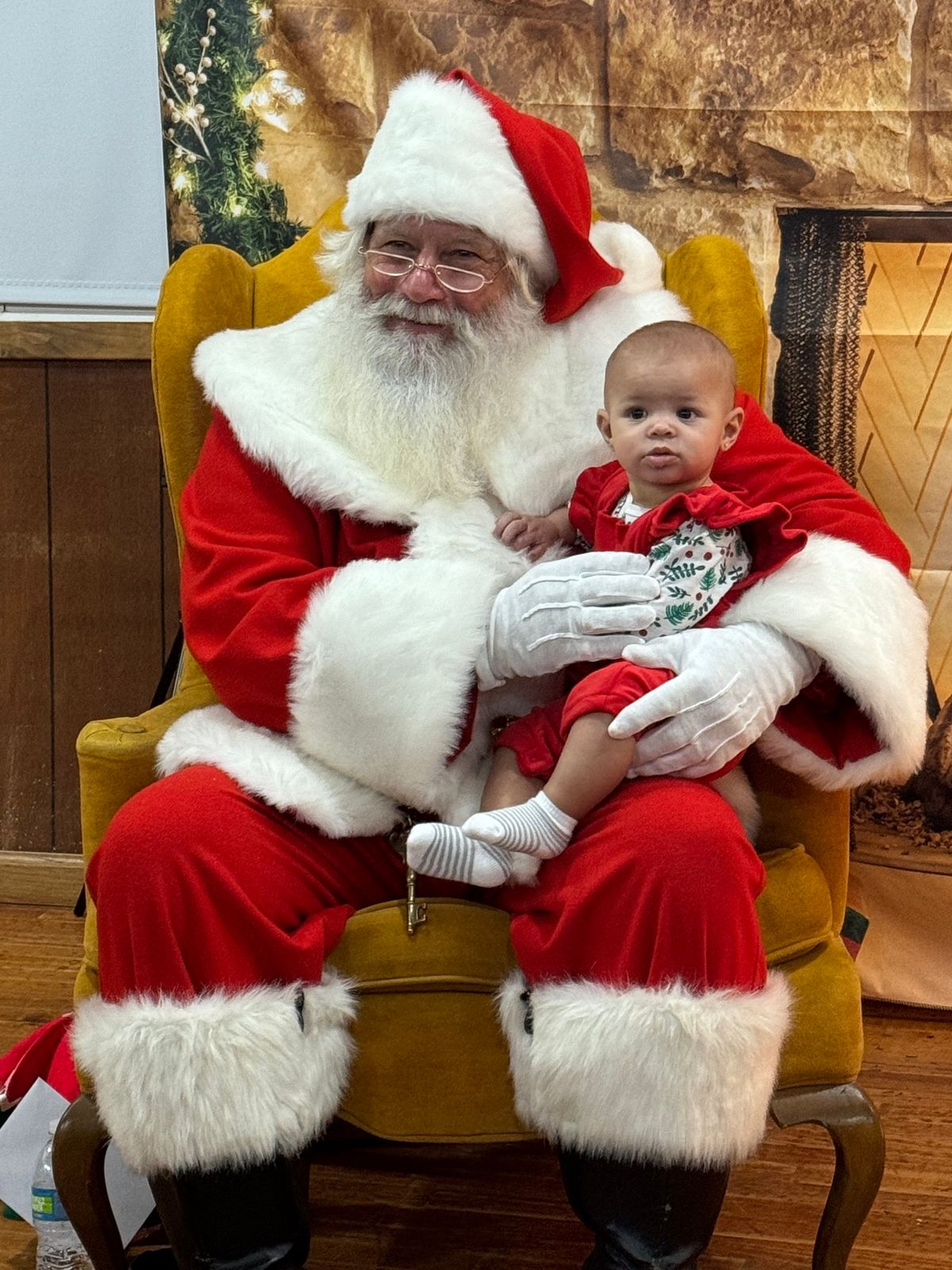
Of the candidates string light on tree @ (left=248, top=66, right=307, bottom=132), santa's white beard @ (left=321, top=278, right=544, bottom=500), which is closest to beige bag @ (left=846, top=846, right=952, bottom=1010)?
santa's white beard @ (left=321, top=278, right=544, bottom=500)

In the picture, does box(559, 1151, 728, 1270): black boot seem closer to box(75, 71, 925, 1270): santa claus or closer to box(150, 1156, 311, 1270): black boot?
box(75, 71, 925, 1270): santa claus

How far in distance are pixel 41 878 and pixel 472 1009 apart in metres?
1.65

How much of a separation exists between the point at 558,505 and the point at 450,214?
427mm

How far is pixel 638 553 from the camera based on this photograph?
5.32ft

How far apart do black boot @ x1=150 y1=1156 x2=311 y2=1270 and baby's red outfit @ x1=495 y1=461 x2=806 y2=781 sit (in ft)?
1.77

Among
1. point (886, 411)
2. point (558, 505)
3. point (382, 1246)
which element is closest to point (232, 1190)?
point (382, 1246)

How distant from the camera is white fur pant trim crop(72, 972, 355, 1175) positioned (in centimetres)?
139

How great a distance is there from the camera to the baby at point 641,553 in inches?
58.3

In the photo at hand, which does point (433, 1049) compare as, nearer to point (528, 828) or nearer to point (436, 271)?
point (528, 828)

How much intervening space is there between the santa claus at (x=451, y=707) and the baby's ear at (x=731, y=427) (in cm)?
11

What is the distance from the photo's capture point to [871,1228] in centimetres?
183

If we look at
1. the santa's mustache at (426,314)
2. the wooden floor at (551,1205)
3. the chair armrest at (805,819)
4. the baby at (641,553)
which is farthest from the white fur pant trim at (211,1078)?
the santa's mustache at (426,314)

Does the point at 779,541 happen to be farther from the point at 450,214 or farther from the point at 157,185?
the point at 157,185

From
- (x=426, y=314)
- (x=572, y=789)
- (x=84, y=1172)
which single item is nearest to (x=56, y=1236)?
(x=84, y=1172)
